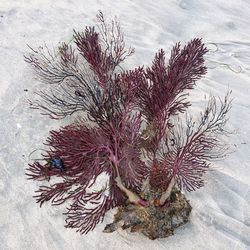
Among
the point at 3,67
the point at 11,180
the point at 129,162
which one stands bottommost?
the point at 11,180

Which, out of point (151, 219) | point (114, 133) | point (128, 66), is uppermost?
point (114, 133)

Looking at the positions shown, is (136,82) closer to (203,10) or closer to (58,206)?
(58,206)

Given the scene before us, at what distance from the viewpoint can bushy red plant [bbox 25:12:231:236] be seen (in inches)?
100

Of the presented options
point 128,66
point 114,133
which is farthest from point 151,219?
point 128,66

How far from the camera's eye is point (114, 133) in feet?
8.36

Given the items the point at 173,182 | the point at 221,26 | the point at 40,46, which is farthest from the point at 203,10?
the point at 173,182

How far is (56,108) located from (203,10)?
203 centimetres

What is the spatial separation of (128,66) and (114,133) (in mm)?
1291

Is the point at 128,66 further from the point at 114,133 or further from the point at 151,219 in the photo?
the point at 151,219

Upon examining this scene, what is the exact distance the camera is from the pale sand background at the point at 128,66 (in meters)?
2.69

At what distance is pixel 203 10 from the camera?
14.4 feet

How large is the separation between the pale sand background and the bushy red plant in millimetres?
114

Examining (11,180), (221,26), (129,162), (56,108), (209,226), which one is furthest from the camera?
(221,26)

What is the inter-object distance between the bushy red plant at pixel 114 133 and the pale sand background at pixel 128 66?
0.11m
